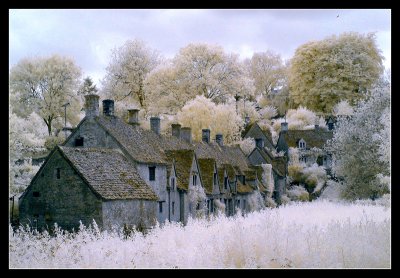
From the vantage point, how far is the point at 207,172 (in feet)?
159

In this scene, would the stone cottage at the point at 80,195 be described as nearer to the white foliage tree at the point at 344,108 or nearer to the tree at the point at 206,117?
the tree at the point at 206,117

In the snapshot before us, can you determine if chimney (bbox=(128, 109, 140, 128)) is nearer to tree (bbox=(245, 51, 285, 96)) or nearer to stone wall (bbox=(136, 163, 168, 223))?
stone wall (bbox=(136, 163, 168, 223))

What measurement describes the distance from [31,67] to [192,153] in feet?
47.9

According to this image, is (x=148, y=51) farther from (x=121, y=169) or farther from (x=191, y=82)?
(x=121, y=169)

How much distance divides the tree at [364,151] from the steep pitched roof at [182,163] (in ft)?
36.1

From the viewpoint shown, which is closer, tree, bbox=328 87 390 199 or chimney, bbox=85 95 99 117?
tree, bbox=328 87 390 199

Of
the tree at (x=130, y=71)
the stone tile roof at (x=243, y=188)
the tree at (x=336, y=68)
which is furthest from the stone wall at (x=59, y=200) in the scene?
the tree at (x=336, y=68)

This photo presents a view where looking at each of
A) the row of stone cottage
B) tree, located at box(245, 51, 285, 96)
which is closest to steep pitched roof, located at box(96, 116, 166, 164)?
the row of stone cottage

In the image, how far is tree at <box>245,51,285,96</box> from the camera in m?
98.4

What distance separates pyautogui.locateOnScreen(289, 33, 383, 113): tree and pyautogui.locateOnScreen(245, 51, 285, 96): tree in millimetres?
11204

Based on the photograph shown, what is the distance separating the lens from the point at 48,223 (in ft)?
106

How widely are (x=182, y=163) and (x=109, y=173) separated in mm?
11144
